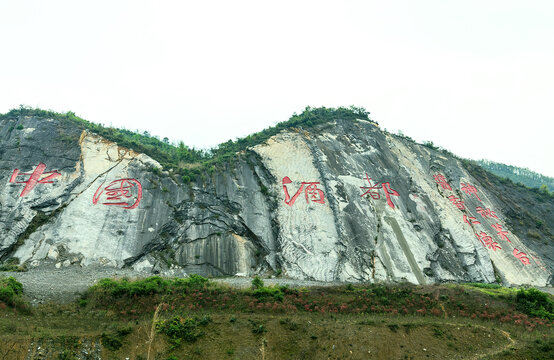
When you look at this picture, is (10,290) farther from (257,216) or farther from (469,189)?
(469,189)

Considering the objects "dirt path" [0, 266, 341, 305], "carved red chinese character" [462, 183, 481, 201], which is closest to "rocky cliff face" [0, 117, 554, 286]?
"carved red chinese character" [462, 183, 481, 201]

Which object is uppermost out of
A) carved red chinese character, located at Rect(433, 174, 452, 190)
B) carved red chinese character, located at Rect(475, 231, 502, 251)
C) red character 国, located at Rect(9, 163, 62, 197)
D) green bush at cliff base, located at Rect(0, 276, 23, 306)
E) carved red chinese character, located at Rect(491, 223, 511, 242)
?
red character 国, located at Rect(9, 163, 62, 197)

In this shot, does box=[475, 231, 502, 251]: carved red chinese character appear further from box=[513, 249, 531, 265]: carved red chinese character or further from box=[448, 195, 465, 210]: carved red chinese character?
box=[448, 195, 465, 210]: carved red chinese character

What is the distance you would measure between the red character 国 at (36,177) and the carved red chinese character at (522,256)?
27254mm

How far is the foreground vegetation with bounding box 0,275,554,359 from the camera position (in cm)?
1158

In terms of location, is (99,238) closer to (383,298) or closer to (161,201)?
(161,201)

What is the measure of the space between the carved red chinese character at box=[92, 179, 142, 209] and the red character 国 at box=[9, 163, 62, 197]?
9.06 ft

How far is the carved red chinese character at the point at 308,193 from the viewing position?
2311 centimetres

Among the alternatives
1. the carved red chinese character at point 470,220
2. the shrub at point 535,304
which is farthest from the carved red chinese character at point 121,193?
the carved red chinese character at point 470,220

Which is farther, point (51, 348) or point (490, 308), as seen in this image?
point (490, 308)

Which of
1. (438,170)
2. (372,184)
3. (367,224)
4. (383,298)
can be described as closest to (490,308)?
(383,298)

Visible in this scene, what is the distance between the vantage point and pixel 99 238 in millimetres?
19062

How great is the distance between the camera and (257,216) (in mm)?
21859

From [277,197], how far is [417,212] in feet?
29.0
